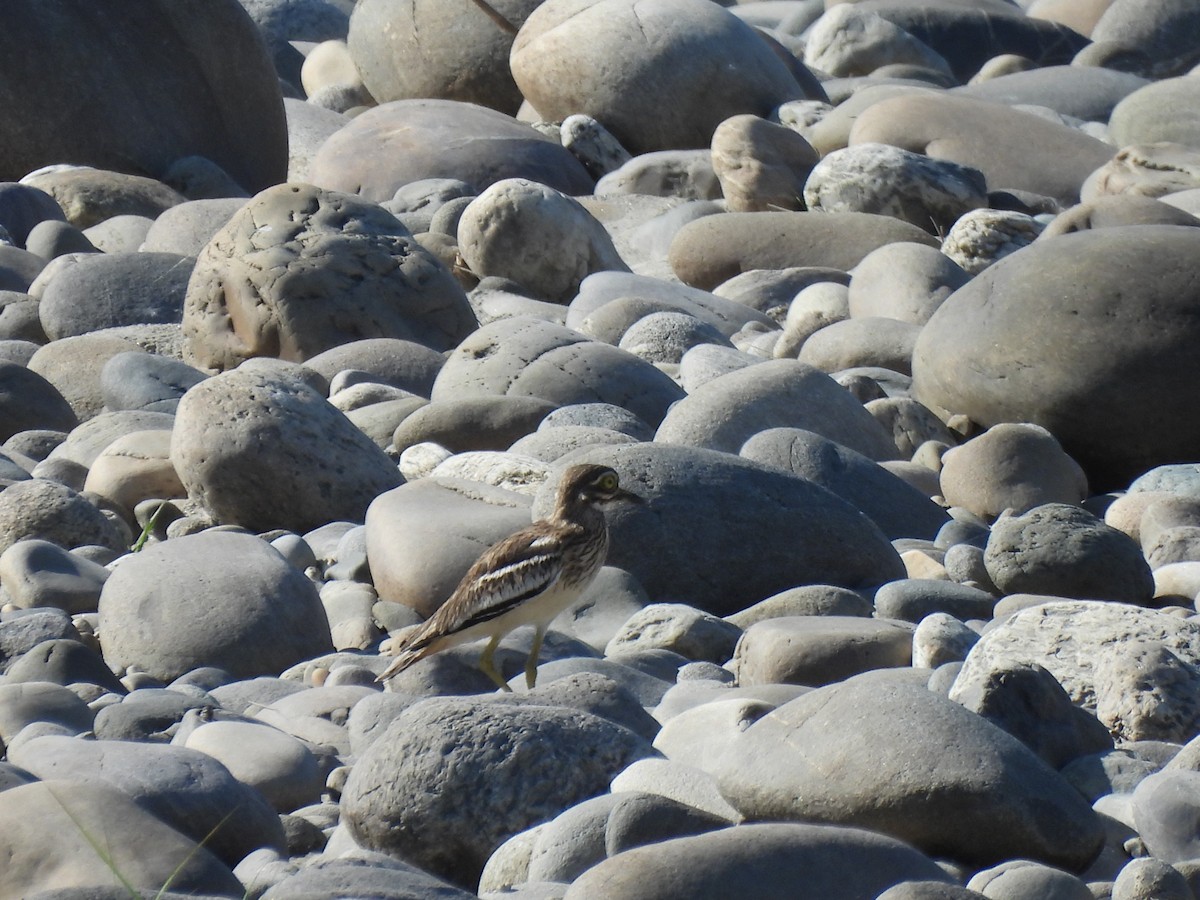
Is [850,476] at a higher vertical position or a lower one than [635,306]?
higher

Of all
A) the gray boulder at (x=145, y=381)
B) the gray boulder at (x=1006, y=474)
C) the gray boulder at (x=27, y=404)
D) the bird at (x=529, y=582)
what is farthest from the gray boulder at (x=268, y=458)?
the gray boulder at (x=1006, y=474)

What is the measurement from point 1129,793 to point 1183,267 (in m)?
5.17

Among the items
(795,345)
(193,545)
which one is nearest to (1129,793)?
(193,545)

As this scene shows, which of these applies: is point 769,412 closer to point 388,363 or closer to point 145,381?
point 388,363

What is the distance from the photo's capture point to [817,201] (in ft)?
45.6

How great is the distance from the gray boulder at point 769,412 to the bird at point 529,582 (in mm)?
2063

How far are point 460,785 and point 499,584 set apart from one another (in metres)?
1.42

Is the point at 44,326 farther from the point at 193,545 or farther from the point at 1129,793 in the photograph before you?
the point at 1129,793

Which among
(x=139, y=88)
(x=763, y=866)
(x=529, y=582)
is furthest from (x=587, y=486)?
(x=139, y=88)

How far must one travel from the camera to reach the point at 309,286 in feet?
34.2

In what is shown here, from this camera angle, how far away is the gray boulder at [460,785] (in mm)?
3957

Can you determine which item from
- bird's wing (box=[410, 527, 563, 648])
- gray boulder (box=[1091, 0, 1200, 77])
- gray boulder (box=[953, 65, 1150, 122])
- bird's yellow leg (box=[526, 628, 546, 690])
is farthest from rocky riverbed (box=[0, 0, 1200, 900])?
gray boulder (box=[1091, 0, 1200, 77])

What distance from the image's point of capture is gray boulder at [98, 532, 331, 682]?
230 inches

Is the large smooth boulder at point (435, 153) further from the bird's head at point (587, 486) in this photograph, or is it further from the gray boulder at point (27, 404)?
the bird's head at point (587, 486)
